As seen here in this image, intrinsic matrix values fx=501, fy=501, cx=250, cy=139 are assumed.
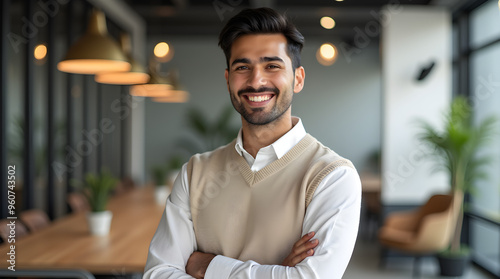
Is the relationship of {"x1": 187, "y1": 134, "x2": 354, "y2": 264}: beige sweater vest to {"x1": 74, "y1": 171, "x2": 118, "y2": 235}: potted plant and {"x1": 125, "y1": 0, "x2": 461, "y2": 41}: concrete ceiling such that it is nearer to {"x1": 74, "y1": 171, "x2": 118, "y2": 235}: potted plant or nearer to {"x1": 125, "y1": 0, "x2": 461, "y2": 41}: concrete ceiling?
{"x1": 74, "y1": 171, "x2": 118, "y2": 235}: potted plant

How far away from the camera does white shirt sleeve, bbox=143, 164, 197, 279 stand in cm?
163

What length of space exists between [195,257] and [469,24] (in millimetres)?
6346

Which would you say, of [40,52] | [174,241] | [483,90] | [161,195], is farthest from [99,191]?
[483,90]

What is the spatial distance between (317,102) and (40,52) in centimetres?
674

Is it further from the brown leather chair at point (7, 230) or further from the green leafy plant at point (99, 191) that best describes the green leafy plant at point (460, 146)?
the brown leather chair at point (7, 230)

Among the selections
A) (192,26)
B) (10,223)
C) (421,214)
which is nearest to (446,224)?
(421,214)

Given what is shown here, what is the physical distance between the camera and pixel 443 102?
6875 millimetres

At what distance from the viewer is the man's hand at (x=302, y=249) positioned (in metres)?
1.46

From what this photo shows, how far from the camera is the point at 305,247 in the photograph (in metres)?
1.46

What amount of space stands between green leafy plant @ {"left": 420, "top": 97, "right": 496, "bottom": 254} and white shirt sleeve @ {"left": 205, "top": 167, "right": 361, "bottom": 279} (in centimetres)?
472

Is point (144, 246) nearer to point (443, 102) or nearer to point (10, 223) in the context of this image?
point (10, 223)

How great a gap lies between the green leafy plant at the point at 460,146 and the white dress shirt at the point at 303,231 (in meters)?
4.67

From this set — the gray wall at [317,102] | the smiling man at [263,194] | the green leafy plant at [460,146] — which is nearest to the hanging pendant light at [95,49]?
the smiling man at [263,194]

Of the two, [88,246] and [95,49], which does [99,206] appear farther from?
[95,49]
